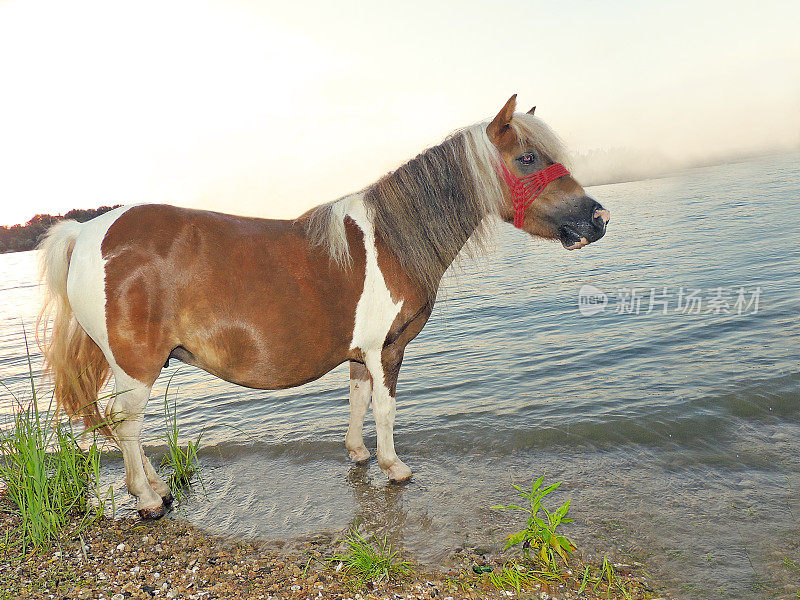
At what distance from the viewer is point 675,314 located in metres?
9.42

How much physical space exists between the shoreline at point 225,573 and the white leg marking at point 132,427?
27 centimetres

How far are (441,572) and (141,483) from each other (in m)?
2.23

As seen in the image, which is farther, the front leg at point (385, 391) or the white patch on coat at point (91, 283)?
the front leg at point (385, 391)

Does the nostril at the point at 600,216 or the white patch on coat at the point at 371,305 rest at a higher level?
the nostril at the point at 600,216

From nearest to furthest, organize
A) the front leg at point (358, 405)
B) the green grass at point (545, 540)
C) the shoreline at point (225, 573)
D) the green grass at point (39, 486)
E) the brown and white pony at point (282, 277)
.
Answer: the shoreline at point (225, 573), the green grass at point (545, 540), the green grass at point (39, 486), the brown and white pony at point (282, 277), the front leg at point (358, 405)

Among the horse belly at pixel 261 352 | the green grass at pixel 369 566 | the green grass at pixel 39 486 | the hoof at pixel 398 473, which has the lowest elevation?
the hoof at pixel 398 473

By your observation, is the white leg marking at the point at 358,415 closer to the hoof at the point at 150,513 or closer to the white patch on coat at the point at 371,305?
the white patch on coat at the point at 371,305

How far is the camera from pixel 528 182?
150 inches

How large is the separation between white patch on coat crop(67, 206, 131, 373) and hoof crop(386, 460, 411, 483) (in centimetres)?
217

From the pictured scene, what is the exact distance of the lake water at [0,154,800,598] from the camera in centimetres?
326

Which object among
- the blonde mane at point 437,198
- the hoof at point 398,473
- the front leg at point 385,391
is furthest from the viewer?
the hoof at point 398,473

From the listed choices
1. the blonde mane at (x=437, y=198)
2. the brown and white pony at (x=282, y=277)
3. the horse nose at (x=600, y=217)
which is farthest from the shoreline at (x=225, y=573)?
the horse nose at (x=600, y=217)

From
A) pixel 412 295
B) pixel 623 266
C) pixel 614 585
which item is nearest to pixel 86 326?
pixel 412 295

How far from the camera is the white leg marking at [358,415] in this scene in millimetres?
4316
